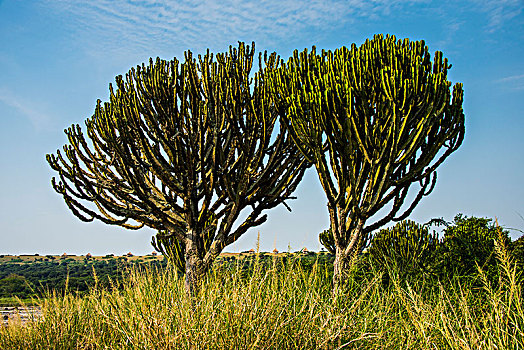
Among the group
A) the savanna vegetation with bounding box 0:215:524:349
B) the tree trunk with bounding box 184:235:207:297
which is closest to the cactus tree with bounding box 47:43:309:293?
the tree trunk with bounding box 184:235:207:297

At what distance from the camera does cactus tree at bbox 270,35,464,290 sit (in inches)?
270

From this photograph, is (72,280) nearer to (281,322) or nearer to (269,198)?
(269,198)

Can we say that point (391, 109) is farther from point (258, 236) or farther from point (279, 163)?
point (258, 236)

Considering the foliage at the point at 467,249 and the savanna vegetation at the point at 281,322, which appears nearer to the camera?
the savanna vegetation at the point at 281,322

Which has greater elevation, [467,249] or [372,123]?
[372,123]

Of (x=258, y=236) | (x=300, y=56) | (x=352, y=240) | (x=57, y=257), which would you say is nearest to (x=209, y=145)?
(x=300, y=56)

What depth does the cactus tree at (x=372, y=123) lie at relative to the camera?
22.5 ft

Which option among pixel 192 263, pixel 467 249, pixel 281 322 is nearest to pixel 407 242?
pixel 467 249

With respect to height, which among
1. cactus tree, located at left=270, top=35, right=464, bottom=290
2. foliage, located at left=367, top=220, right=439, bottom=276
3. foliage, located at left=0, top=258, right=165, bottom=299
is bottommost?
foliage, located at left=0, top=258, right=165, bottom=299

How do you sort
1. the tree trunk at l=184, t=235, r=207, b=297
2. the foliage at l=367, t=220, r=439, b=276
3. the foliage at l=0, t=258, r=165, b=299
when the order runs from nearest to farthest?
the foliage at l=0, t=258, r=165, b=299 < the tree trunk at l=184, t=235, r=207, b=297 < the foliage at l=367, t=220, r=439, b=276

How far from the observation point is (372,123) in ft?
23.6

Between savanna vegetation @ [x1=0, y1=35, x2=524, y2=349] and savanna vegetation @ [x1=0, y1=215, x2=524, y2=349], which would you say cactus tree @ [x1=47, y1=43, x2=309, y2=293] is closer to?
savanna vegetation @ [x1=0, y1=35, x2=524, y2=349]

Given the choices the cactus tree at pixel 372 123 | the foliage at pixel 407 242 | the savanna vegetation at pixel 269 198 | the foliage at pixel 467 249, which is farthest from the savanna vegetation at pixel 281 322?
the foliage at pixel 407 242

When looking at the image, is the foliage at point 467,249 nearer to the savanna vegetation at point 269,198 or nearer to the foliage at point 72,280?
the savanna vegetation at point 269,198
